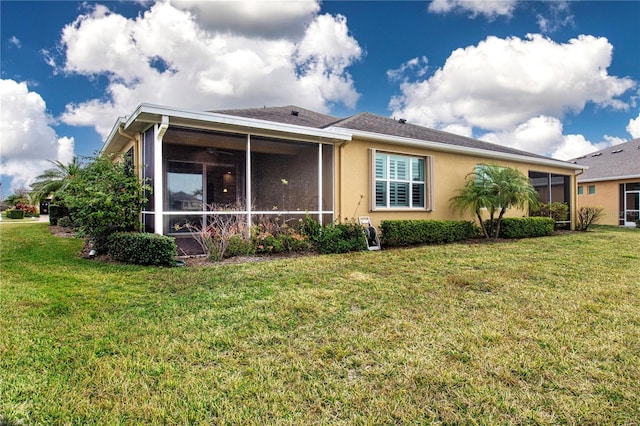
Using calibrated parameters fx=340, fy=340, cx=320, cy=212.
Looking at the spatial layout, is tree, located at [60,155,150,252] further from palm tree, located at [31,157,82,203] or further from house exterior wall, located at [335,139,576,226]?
palm tree, located at [31,157,82,203]

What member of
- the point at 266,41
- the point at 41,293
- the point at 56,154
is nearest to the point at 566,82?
the point at 266,41

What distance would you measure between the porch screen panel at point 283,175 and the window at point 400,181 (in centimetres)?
184

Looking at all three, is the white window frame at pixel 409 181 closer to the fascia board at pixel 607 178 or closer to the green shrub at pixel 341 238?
the green shrub at pixel 341 238

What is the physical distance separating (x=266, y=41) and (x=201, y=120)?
15.8ft

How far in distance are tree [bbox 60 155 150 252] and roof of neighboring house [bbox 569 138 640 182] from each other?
Result: 2208 centimetres

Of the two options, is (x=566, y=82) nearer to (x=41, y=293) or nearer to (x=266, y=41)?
(x=266, y=41)

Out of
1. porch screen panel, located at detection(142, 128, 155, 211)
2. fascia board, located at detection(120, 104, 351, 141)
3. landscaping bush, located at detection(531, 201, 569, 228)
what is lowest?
landscaping bush, located at detection(531, 201, 569, 228)

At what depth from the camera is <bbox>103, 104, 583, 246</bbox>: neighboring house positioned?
289 inches

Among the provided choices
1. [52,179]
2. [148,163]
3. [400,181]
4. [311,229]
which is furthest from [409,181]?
[52,179]

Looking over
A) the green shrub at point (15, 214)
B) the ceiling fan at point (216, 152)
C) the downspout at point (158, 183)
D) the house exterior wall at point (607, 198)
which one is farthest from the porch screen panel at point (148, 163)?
the green shrub at point (15, 214)

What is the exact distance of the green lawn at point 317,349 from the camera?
204cm

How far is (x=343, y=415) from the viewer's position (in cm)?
199

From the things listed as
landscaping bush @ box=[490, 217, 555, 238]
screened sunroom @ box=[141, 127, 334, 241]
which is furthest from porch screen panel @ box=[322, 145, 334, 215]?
landscaping bush @ box=[490, 217, 555, 238]

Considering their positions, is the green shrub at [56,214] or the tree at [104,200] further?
the green shrub at [56,214]
